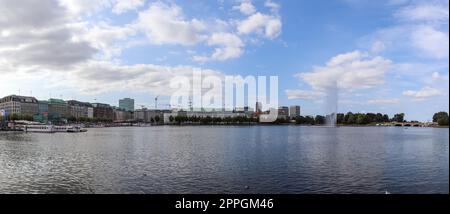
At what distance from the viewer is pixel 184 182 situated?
25.9 m

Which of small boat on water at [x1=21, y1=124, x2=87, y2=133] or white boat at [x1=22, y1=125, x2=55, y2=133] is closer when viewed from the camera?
white boat at [x1=22, y1=125, x2=55, y2=133]

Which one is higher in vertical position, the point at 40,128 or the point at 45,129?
the point at 40,128

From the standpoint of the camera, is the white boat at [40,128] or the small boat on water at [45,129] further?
the small boat on water at [45,129]

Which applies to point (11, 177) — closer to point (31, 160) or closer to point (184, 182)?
point (31, 160)

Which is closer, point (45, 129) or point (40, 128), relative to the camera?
point (45, 129)
